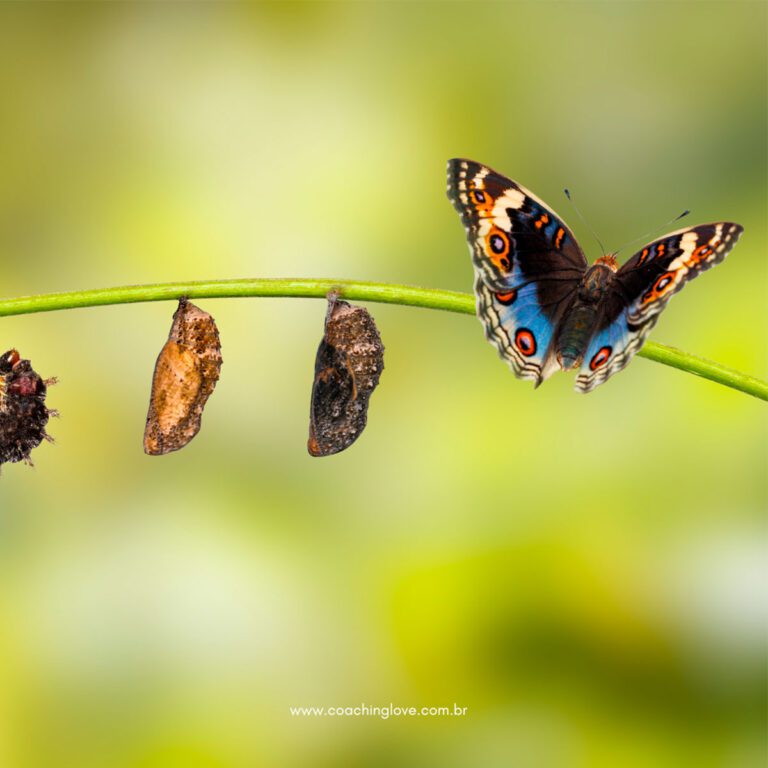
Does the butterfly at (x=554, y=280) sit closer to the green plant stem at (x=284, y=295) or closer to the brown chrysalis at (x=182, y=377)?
the green plant stem at (x=284, y=295)

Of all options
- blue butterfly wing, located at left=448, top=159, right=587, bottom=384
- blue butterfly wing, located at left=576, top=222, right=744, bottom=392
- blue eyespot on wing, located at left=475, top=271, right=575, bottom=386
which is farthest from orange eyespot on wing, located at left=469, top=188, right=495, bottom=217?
blue butterfly wing, located at left=576, top=222, right=744, bottom=392

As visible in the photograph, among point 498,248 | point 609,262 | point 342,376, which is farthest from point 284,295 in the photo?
point 609,262

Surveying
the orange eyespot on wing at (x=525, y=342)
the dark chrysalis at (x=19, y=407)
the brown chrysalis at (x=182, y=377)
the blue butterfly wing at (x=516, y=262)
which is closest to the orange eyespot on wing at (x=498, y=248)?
the blue butterfly wing at (x=516, y=262)

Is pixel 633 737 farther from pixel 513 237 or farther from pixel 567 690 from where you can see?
pixel 513 237

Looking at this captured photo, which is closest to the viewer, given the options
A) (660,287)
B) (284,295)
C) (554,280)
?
(284,295)

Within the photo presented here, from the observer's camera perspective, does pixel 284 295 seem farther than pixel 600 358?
No

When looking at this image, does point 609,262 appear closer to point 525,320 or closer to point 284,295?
point 525,320
